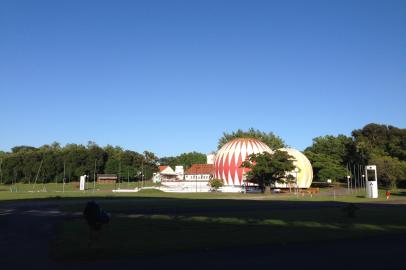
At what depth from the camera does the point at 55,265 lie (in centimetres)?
977

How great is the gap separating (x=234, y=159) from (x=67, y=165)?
186ft

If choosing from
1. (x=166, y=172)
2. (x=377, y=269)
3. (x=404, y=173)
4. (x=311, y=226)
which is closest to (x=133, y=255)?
(x=377, y=269)

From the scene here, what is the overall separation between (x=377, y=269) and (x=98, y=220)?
7.56m

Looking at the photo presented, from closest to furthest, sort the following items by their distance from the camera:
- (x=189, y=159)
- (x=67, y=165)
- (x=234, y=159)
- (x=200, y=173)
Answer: (x=234, y=159) → (x=200, y=173) → (x=67, y=165) → (x=189, y=159)

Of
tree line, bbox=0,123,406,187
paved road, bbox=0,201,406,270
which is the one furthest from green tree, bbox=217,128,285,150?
paved road, bbox=0,201,406,270

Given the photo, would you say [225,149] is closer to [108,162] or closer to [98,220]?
[108,162]

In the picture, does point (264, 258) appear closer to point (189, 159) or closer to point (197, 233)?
point (197, 233)

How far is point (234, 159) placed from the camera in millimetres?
80500

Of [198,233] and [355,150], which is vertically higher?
[355,150]

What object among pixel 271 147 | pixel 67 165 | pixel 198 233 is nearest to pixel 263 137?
pixel 271 147

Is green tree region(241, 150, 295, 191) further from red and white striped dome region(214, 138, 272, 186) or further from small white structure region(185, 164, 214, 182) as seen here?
small white structure region(185, 164, 214, 182)

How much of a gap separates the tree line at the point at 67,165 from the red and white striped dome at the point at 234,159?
38.3 m

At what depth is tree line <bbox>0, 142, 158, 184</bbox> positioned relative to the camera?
11444 centimetres

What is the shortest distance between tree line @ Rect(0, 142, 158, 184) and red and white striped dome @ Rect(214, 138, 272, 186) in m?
38.3
